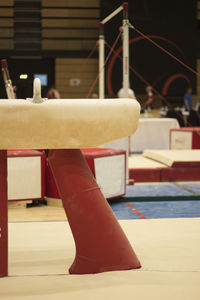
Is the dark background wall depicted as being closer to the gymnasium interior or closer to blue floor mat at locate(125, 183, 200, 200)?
the gymnasium interior

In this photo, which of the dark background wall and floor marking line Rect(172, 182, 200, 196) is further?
the dark background wall

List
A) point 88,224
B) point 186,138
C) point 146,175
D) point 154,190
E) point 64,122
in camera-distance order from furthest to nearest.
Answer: point 186,138 < point 146,175 < point 154,190 < point 88,224 < point 64,122

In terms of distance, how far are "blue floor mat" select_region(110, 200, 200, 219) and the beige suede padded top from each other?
5.41ft

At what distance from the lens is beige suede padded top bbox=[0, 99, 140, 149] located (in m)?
1.72

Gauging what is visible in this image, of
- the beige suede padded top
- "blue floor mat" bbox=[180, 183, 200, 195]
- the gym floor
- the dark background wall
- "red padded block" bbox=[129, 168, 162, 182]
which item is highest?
the dark background wall

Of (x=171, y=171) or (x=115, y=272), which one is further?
(x=171, y=171)

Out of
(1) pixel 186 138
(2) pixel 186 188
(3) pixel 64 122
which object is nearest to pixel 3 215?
(3) pixel 64 122

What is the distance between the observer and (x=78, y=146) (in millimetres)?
1819

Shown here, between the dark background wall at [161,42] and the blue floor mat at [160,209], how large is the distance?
8314mm

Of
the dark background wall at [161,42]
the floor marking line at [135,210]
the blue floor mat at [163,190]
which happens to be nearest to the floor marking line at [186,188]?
the blue floor mat at [163,190]

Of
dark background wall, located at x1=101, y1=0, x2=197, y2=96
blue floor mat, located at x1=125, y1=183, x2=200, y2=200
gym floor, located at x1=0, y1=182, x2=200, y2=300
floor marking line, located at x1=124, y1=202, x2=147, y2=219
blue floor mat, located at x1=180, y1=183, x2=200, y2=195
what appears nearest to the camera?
gym floor, located at x1=0, y1=182, x2=200, y2=300

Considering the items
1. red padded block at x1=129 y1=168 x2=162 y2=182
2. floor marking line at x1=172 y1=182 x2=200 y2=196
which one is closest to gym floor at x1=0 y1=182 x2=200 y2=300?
floor marking line at x1=172 y1=182 x2=200 y2=196

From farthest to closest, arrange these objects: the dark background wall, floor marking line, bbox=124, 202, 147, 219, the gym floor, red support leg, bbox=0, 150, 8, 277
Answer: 1. the dark background wall
2. floor marking line, bbox=124, 202, 147, 219
3. red support leg, bbox=0, 150, 8, 277
4. the gym floor

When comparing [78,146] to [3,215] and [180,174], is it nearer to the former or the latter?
[3,215]
